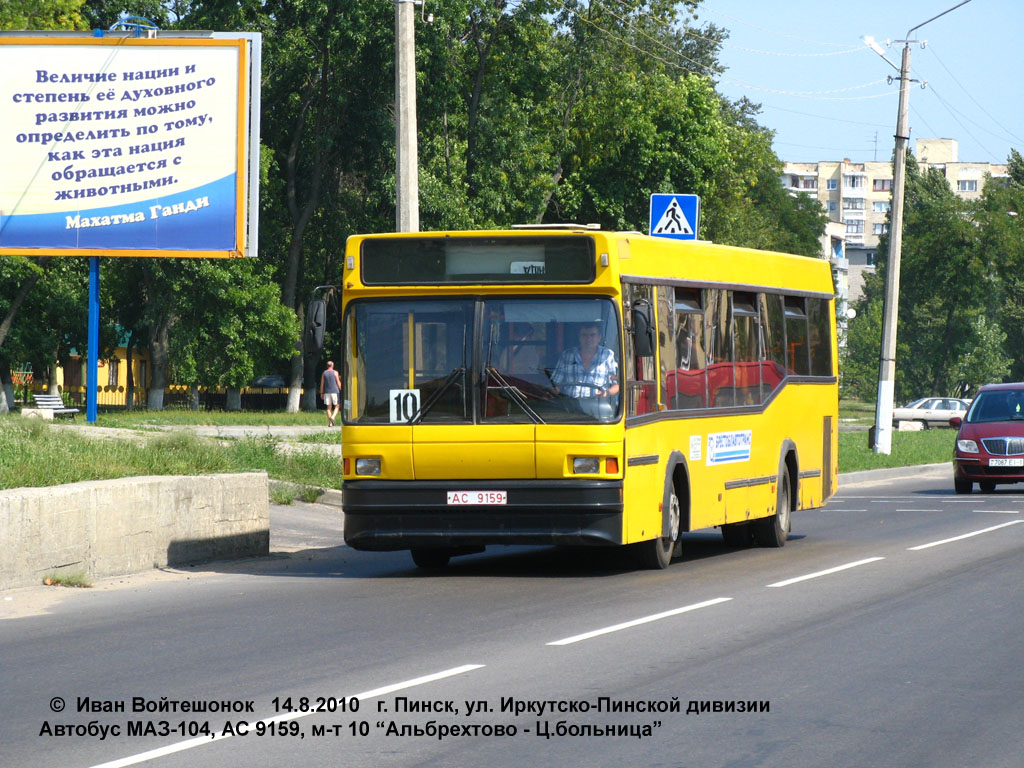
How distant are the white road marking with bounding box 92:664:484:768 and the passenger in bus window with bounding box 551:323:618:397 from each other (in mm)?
4617

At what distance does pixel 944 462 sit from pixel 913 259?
46.2m

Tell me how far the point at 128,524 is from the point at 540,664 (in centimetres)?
599

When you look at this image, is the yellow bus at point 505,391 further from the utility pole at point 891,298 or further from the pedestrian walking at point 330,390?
the pedestrian walking at point 330,390

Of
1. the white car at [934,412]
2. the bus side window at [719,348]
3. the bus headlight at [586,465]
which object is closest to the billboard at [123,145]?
the bus side window at [719,348]

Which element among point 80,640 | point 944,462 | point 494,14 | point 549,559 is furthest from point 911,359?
point 80,640

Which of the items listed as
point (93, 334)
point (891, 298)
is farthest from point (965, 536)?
point (891, 298)

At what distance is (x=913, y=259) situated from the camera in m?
81.9

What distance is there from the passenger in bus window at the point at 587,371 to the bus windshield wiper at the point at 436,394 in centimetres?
77

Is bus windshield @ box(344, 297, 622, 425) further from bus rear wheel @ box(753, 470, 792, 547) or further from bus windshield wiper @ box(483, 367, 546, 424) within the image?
bus rear wheel @ box(753, 470, 792, 547)

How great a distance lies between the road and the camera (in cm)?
690

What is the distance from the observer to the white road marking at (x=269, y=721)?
658cm

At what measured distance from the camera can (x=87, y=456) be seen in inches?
608

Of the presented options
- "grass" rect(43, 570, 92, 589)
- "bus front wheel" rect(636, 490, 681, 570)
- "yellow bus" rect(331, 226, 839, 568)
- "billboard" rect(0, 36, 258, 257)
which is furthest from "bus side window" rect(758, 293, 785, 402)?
"billboard" rect(0, 36, 258, 257)

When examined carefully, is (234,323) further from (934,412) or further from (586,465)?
(586,465)
